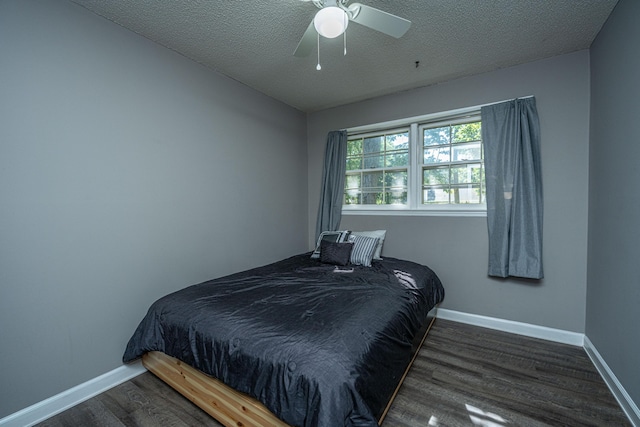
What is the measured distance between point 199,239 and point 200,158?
78 cm

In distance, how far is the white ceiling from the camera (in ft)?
6.04

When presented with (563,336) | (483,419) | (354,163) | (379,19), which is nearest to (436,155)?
(354,163)

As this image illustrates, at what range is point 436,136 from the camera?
10.2 feet

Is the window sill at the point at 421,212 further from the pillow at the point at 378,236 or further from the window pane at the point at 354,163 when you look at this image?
the window pane at the point at 354,163

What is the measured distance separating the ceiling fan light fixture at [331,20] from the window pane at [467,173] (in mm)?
2094

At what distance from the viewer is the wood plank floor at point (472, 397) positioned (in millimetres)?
1559

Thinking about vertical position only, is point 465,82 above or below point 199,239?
above

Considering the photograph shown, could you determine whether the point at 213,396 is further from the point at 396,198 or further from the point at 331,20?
the point at 396,198

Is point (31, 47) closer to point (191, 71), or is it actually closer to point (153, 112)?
point (153, 112)

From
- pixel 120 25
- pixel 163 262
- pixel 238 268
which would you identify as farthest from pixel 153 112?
pixel 238 268

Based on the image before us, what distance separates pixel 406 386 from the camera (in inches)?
72.5

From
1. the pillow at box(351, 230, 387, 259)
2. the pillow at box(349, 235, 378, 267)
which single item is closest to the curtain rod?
the pillow at box(351, 230, 387, 259)

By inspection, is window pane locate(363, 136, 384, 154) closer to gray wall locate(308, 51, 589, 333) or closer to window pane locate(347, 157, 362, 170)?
window pane locate(347, 157, 362, 170)

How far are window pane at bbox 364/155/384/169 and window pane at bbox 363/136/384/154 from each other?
81 millimetres
